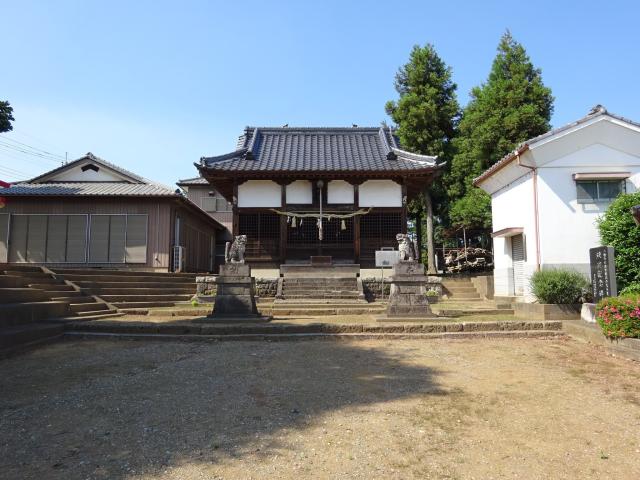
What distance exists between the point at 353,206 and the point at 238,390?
14177 millimetres

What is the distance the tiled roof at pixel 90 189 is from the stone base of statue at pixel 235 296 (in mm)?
8635

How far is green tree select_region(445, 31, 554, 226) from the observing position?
2048 centimetres

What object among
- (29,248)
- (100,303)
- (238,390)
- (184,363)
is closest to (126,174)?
(29,248)

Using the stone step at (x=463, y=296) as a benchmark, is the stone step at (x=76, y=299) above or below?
above

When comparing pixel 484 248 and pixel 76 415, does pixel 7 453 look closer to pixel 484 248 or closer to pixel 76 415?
pixel 76 415

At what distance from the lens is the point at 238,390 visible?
5113 millimetres

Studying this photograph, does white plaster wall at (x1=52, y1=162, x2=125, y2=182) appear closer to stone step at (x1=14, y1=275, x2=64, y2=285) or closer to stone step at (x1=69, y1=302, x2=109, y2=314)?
stone step at (x1=14, y1=275, x2=64, y2=285)

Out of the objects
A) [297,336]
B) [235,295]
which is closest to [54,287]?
[235,295]

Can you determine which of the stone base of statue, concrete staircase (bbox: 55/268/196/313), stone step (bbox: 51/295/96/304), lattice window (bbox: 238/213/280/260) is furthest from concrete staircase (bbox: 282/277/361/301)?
stone step (bbox: 51/295/96/304)

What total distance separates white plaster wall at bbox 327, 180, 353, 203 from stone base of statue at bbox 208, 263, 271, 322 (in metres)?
8.77

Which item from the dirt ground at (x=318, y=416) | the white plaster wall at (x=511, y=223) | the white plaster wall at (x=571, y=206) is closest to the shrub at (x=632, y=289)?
the white plaster wall at (x=571, y=206)

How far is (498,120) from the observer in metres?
20.9

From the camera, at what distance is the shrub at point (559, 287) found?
1027 cm

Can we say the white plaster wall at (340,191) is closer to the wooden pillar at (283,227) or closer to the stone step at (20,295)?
the wooden pillar at (283,227)
